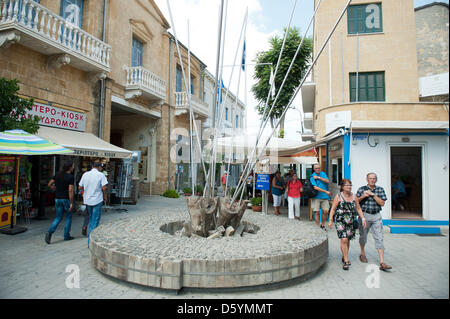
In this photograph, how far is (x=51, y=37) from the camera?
8.80 m

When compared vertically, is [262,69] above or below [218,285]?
above

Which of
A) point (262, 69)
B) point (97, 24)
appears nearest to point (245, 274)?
point (97, 24)

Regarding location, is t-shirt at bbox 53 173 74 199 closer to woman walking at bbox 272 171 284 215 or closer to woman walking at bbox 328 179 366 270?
woman walking at bbox 328 179 366 270

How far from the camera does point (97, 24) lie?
11.4 m

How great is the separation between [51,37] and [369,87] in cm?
1287

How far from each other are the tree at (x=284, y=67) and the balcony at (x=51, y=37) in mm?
11171

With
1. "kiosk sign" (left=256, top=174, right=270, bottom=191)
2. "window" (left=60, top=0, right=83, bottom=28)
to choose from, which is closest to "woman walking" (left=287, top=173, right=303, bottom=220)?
"kiosk sign" (left=256, top=174, right=270, bottom=191)

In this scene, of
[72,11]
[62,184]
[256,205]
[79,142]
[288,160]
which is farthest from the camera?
[288,160]

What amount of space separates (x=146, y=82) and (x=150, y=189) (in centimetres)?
627

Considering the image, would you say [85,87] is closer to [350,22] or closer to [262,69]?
[350,22]

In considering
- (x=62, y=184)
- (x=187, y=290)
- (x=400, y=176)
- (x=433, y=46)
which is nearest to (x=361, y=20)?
(x=400, y=176)

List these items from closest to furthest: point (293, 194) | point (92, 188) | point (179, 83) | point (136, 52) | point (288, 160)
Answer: point (92, 188) → point (293, 194) → point (288, 160) → point (136, 52) → point (179, 83)

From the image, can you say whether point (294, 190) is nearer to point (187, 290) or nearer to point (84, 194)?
point (187, 290)

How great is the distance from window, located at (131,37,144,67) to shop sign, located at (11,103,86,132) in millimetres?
5083
